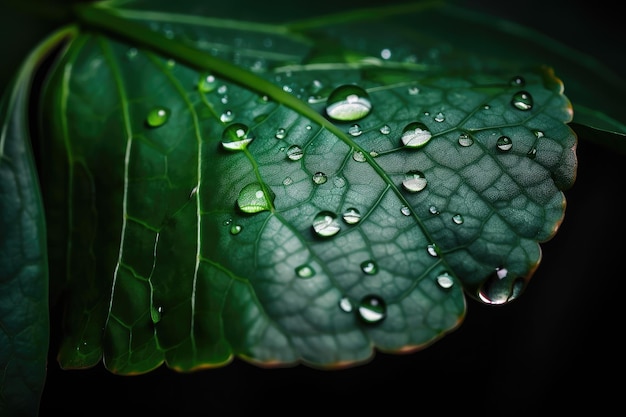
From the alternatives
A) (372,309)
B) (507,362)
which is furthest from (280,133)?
(507,362)

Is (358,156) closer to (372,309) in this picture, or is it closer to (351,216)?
(351,216)

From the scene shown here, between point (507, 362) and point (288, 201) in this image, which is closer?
point (288, 201)

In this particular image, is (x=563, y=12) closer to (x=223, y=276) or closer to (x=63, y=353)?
(x=223, y=276)

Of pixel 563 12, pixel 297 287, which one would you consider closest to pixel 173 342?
pixel 297 287

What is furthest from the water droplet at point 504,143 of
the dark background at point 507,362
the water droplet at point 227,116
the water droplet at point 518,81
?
the dark background at point 507,362

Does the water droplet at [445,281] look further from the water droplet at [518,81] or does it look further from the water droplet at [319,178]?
the water droplet at [518,81]

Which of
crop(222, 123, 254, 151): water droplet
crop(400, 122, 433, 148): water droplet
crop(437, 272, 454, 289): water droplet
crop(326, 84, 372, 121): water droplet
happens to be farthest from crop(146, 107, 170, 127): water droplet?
crop(437, 272, 454, 289): water droplet

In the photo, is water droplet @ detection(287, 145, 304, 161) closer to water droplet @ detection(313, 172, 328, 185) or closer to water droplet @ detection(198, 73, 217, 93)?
water droplet @ detection(313, 172, 328, 185)
